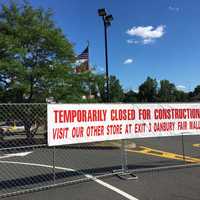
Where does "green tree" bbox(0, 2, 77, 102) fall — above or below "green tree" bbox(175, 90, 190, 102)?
below

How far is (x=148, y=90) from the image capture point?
11619 cm

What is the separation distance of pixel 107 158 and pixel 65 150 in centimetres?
353

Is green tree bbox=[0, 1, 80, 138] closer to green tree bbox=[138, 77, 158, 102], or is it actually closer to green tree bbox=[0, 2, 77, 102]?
green tree bbox=[0, 2, 77, 102]

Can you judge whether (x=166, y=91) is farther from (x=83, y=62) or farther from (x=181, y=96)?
(x=83, y=62)

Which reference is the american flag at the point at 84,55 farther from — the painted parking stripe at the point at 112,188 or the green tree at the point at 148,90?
the green tree at the point at 148,90

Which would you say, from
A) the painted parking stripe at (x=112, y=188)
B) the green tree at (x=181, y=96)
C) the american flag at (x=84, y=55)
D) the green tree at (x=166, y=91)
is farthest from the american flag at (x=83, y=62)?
the green tree at (x=181, y=96)

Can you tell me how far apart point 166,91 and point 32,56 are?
333ft

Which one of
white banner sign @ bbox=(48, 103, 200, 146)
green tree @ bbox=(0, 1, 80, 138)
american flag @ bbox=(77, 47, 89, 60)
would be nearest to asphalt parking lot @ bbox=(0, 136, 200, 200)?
white banner sign @ bbox=(48, 103, 200, 146)

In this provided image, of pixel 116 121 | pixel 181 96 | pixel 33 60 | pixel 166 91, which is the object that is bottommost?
pixel 116 121

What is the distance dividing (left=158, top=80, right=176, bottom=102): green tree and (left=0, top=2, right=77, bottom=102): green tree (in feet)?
317

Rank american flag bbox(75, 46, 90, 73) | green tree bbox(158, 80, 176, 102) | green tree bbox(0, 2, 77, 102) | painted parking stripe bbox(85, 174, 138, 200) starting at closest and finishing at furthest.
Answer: painted parking stripe bbox(85, 174, 138, 200)
green tree bbox(0, 2, 77, 102)
american flag bbox(75, 46, 90, 73)
green tree bbox(158, 80, 176, 102)

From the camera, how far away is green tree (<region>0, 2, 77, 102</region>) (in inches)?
741

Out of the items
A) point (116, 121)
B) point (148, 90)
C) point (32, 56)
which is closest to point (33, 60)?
point (32, 56)

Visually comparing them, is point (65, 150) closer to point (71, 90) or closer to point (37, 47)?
point (71, 90)
